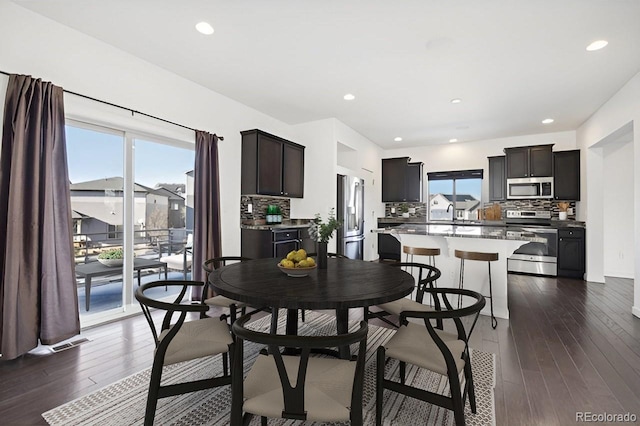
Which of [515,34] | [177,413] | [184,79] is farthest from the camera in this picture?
[184,79]

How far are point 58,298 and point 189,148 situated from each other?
2.16 metres

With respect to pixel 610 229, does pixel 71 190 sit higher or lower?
higher

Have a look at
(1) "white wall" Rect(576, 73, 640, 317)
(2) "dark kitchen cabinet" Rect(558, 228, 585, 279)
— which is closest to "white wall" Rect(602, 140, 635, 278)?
(1) "white wall" Rect(576, 73, 640, 317)

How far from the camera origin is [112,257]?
3268mm

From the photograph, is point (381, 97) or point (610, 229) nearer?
point (381, 97)

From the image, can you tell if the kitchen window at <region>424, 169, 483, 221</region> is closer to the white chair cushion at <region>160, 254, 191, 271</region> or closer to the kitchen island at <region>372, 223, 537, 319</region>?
the kitchen island at <region>372, 223, 537, 319</region>

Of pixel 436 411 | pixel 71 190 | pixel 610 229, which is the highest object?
pixel 71 190

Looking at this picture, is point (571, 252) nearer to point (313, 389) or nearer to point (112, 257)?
point (313, 389)

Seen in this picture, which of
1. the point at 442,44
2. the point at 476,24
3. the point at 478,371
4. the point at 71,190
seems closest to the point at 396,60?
A: the point at 442,44

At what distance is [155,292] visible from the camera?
3912 millimetres

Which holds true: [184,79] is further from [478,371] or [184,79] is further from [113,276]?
[478,371]

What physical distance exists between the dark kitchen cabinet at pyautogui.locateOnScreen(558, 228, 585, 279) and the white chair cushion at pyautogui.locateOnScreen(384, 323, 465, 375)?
197 inches

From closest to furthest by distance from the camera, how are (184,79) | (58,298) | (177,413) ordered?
1. (177,413)
2. (58,298)
3. (184,79)

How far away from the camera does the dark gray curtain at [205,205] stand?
12.1ft
